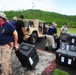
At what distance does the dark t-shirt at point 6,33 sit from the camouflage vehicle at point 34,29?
5386mm

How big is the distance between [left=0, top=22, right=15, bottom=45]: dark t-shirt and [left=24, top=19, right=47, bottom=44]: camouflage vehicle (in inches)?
212

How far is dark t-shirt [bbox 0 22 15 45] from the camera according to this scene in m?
4.88

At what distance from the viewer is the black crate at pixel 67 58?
6344 millimetres

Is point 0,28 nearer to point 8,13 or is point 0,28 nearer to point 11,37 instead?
point 11,37

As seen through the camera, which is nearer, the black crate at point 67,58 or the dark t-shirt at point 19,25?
the black crate at point 67,58

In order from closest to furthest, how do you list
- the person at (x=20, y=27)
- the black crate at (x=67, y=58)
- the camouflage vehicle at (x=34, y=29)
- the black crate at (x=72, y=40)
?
the black crate at (x=67, y=58) → the black crate at (x=72, y=40) → the person at (x=20, y=27) → the camouflage vehicle at (x=34, y=29)

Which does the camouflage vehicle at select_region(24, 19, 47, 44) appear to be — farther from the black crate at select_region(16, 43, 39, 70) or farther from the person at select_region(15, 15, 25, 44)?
the black crate at select_region(16, 43, 39, 70)

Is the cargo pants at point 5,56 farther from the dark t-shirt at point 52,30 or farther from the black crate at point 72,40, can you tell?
the dark t-shirt at point 52,30

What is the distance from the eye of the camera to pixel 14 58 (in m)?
7.20

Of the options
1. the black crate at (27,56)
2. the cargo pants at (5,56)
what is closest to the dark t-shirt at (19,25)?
the black crate at (27,56)

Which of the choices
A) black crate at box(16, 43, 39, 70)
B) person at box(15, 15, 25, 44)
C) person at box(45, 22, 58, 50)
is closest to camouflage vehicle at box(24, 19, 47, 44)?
person at box(45, 22, 58, 50)

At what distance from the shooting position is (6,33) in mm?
4906

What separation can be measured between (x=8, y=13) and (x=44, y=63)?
27.1 metres

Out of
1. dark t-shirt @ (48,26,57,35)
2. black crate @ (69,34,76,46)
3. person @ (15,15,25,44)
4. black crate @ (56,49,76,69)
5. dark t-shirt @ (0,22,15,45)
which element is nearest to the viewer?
dark t-shirt @ (0,22,15,45)
